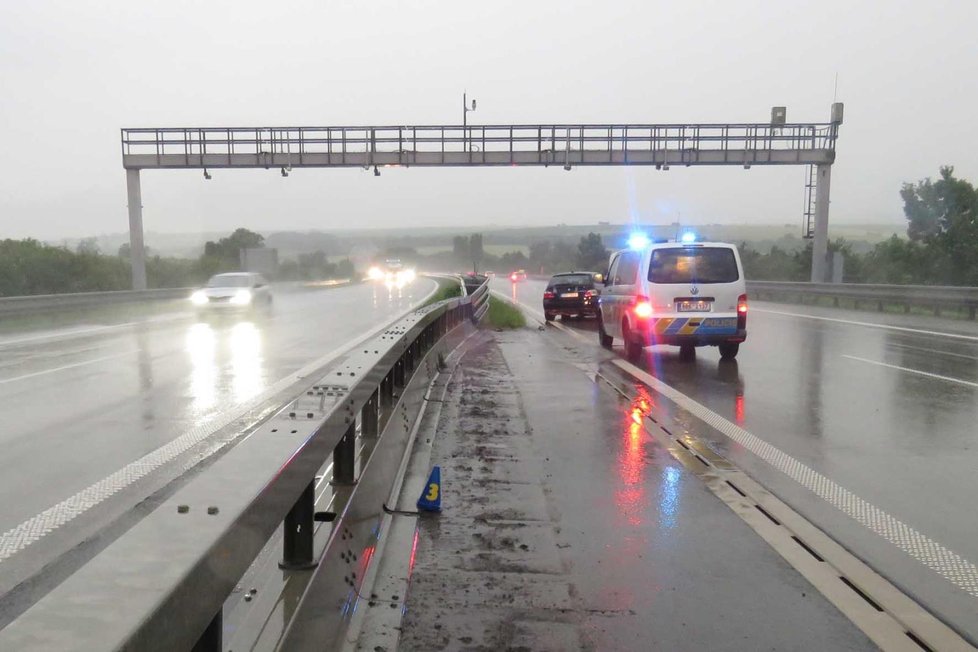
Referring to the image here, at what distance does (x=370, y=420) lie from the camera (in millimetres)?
5684

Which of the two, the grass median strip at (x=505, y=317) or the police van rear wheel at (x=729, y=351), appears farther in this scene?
the grass median strip at (x=505, y=317)

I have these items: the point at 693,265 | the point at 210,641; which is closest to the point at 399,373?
the point at 210,641

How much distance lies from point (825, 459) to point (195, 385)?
8.27m

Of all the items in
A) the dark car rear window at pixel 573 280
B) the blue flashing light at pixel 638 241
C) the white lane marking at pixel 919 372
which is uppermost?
the blue flashing light at pixel 638 241

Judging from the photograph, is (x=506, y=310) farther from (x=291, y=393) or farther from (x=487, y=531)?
(x=487, y=531)

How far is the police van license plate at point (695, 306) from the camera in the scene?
14086 millimetres

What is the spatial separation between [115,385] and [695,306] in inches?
348

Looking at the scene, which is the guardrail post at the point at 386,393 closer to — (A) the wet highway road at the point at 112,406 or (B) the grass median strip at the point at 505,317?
(A) the wet highway road at the point at 112,406

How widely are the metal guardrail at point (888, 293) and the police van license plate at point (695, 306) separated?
44.7 feet

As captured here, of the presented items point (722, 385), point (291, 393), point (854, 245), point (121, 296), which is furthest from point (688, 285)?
point (854, 245)

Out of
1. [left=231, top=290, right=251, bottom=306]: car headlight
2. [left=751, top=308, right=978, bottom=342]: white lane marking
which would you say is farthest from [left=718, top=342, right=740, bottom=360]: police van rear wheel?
[left=231, top=290, right=251, bottom=306]: car headlight

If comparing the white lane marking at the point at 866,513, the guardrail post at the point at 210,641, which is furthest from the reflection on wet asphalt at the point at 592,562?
the guardrail post at the point at 210,641

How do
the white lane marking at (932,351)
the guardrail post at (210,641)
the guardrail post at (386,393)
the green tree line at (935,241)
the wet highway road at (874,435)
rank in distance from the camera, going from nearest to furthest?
the guardrail post at (210,641), the wet highway road at (874,435), the guardrail post at (386,393), the white lane marking at (932,351), the green tree line at (935,241)

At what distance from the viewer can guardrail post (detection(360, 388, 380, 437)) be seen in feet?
18.2
